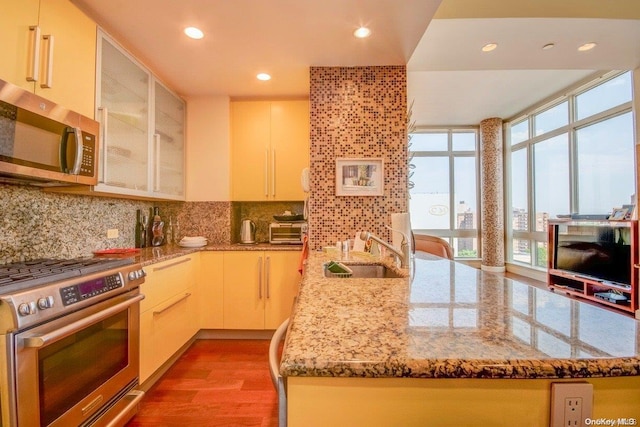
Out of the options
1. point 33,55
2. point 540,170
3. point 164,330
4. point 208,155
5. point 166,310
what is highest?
point 540,170

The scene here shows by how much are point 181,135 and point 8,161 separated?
5.76 ft

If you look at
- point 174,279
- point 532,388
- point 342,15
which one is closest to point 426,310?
point 532,388

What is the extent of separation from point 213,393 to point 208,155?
211cm

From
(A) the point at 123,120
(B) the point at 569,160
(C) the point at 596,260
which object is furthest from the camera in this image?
(B) the point at 569,160

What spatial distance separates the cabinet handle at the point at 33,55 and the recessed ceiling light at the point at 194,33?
82 centimetres

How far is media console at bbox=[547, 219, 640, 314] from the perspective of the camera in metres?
3.23

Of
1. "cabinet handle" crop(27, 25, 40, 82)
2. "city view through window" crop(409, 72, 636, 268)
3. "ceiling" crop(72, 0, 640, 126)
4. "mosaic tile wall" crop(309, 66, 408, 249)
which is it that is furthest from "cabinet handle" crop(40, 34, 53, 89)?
"city view through window" crop(409, 72, 636, 268)

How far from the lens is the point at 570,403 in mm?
538

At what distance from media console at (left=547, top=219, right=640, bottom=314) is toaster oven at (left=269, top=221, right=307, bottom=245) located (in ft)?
11.9

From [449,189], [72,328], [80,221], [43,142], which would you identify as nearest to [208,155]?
[80,221]

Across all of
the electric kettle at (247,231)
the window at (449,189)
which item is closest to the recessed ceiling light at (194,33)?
the electric kettle at (247,231)

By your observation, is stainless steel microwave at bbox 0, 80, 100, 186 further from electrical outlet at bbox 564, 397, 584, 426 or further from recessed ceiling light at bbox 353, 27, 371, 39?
electrical outlet at bbox 564, 397, 584, 426

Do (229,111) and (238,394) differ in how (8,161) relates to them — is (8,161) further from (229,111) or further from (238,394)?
(229,111)

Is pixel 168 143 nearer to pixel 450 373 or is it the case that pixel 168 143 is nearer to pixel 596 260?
pixel 450 373
